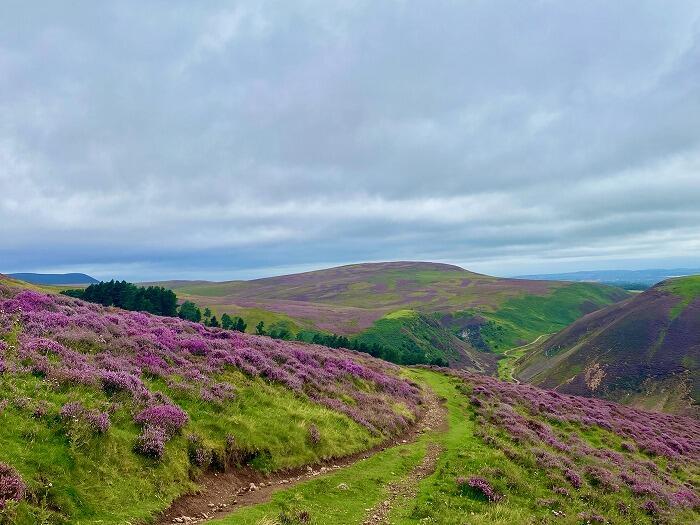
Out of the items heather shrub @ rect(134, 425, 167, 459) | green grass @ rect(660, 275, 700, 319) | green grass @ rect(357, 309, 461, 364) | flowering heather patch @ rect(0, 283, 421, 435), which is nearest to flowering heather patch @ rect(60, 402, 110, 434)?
heather shrub @ rect(134, 425, 167, 459)

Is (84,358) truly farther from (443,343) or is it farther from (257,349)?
(443,343)

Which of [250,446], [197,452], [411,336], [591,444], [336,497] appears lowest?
[411,336]

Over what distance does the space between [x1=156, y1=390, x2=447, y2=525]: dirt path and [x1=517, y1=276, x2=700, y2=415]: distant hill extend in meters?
90.6

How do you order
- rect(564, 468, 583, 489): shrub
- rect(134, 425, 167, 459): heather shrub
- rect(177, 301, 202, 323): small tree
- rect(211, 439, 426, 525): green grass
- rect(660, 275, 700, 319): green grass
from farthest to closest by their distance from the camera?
1. rect(660, 275, 700, 319): green grass
2. rect(177, 301, 202, 323): small tree
3. rect(564, 468, 583, 489): shrub
4. rect(134, 425, 167, 459): heather shrub
5. rect(211, 439, 426, 525): green grass

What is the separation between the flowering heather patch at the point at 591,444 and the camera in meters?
23.8

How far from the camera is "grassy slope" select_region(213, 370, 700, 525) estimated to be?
600 inches

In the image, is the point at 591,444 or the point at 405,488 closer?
the point at 405,488

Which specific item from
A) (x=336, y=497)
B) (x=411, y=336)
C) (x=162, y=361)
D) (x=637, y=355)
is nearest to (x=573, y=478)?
(x=336, y=497)

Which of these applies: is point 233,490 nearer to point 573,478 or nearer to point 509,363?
point 573,478

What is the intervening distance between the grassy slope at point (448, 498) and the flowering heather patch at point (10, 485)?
17.8 ft

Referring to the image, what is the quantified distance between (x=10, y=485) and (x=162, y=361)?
11.8 m

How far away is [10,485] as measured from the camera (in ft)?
35.7

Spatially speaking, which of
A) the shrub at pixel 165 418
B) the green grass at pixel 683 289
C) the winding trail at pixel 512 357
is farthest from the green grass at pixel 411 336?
the shrub at pixel 165 418

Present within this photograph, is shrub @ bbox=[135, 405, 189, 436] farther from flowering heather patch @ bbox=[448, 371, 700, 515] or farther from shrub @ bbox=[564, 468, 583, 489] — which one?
shrub @ bbox=[564, 468, 583, 489]
